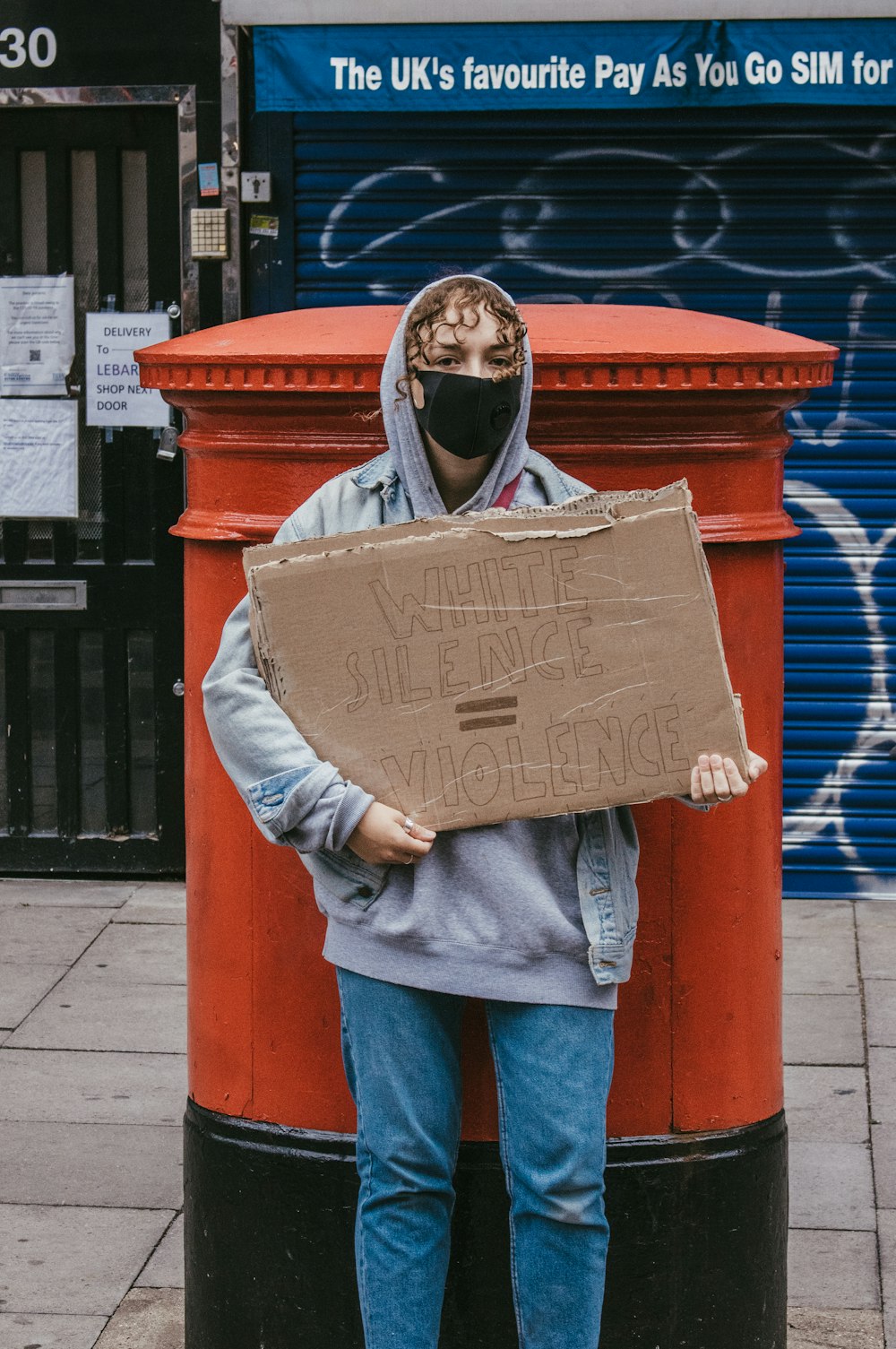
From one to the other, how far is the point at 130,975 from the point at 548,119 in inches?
127

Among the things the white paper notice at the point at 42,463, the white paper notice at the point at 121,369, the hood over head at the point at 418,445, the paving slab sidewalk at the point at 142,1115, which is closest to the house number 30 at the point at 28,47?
the white paper notice at the point at 121,369

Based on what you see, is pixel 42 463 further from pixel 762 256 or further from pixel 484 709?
pixel 484 709

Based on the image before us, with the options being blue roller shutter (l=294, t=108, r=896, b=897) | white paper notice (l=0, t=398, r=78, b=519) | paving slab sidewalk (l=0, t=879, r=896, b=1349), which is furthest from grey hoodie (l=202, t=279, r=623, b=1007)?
white paper notice (l=0, t=398, r=78, b=519)

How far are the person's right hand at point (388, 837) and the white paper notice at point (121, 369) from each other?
405cm

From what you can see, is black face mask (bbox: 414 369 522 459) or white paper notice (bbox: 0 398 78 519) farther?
white paper notice (bbox: 0 398 78 519)

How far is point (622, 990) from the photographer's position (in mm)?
2648

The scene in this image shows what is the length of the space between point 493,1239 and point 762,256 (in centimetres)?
421

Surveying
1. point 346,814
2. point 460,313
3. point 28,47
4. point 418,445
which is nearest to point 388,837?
point 346,814

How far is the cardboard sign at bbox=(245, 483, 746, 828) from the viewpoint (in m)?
2.33

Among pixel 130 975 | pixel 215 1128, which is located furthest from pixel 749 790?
pixel 130 975

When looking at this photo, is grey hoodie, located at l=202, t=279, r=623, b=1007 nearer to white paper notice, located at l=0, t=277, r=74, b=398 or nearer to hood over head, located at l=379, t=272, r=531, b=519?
hood over head, located at l=379, t=272, r=531, b=519

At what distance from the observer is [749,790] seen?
2.67 meters

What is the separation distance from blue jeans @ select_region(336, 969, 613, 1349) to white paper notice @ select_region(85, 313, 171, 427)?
4037 mm

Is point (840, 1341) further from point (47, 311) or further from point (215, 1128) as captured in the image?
point (47, 311)
